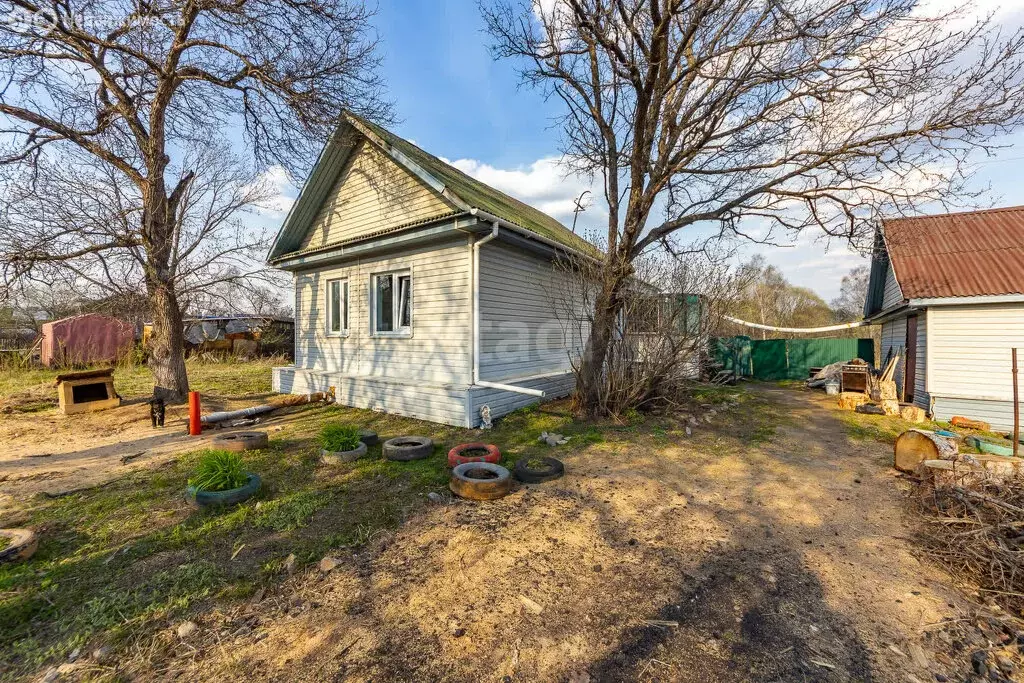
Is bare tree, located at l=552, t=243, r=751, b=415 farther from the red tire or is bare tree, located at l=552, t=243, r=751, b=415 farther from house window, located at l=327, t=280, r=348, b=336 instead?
house window, located at l=327, t=280, r=348, b=336

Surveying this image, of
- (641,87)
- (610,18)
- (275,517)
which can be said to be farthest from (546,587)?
(610,18)

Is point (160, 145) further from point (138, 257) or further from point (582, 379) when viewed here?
point (582, 379)

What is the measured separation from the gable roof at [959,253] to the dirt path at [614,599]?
23.9 feet

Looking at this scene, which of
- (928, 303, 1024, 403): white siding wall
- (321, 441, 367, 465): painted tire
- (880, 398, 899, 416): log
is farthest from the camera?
(880, 398, 899, 416): log

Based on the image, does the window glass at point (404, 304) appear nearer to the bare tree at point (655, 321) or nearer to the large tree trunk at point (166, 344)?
the bare tree at point (655, 321)

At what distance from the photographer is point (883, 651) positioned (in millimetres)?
2340

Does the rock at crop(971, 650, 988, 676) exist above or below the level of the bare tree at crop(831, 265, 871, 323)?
below

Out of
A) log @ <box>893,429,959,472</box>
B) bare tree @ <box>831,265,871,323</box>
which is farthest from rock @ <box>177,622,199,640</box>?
bare tree @ <box>831,265,871,323</box>

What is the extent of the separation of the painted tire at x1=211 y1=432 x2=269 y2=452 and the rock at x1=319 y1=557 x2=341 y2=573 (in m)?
3.43

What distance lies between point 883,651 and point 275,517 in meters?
4.68

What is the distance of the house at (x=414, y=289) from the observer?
7.32 meters

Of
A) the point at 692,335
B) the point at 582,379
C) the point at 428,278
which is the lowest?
the point at 582,379

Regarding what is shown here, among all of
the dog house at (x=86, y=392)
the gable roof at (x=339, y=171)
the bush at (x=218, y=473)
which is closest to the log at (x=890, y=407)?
the gable roof at (x=339, y=171)

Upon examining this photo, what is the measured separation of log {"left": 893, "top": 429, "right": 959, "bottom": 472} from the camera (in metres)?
4.78
